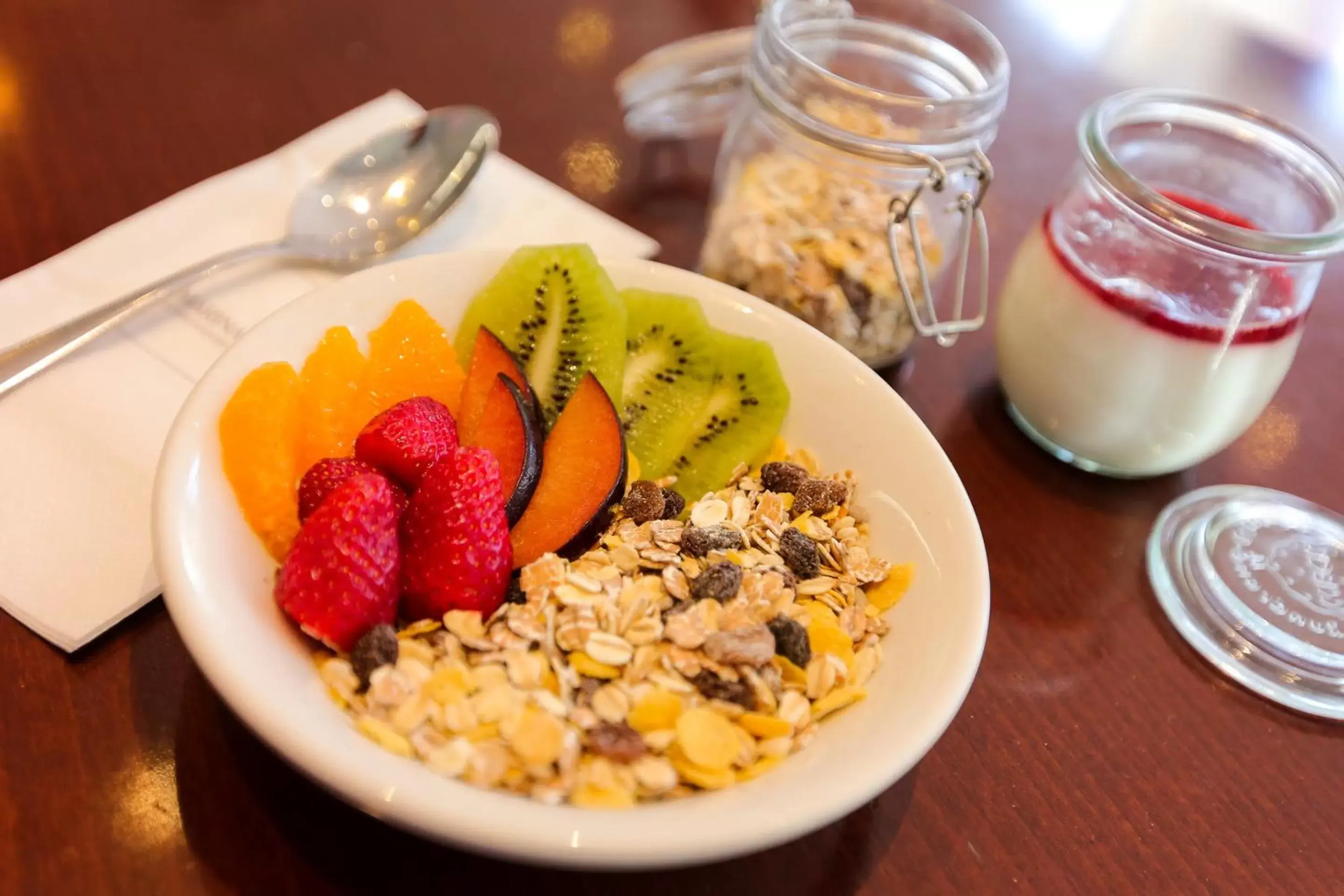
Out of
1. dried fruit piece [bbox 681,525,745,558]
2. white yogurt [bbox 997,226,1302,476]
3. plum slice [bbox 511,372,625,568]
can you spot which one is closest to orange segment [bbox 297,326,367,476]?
plum slice [bbox 511,372,625,568]

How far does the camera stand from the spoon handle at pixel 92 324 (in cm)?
76

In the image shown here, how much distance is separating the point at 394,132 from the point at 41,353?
17.5 inches

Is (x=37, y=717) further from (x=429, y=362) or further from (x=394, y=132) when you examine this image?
(x=394, y=132)

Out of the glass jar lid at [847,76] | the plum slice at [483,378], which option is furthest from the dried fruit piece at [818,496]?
the glass jar lid at [847,76]

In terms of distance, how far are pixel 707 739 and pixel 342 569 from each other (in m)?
0.23

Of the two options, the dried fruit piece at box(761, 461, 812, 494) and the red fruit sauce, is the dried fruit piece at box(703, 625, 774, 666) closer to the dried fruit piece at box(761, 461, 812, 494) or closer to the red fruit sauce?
the dried fruit piece at box(761, 461, 812, 494)

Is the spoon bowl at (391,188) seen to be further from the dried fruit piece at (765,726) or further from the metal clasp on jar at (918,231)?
the dried fruit piece at (765,726)

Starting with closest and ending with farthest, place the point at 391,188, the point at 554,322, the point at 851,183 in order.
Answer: the point at 554,322, the point at 851,183, the point at 391,188

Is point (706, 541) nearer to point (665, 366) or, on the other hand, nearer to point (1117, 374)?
point (665, 366)

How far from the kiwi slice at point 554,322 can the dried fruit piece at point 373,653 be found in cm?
25

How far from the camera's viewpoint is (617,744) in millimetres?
521

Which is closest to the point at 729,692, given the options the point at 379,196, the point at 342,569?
the point at 342,569

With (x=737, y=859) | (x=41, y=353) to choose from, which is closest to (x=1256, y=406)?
(x=737, y=859)

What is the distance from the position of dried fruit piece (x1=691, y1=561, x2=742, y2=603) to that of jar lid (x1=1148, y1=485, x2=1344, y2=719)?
42 centimetres
